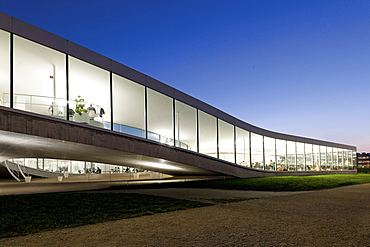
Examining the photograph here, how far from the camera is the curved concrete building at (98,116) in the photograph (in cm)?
1312

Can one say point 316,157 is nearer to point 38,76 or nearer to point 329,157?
point 329,157

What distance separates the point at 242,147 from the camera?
93.9 ft

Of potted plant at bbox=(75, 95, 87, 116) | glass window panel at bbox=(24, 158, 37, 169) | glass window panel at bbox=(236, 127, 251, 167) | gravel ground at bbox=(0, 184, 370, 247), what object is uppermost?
potted plant at bbox=(75, 95, 87, 116)

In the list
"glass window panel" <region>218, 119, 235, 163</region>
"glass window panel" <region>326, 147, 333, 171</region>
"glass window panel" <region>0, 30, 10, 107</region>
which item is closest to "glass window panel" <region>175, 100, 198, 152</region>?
"glass window panel" <region>218, 119, 235, 163</region>

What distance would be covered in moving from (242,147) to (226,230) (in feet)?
74.5

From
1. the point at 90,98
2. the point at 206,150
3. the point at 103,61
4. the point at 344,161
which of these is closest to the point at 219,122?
the point at 206,150

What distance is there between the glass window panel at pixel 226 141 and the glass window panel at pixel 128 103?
6.96 metres

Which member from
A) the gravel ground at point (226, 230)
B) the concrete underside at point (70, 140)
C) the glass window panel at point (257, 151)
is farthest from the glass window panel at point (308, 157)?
the gravel ground at point (226, 230)

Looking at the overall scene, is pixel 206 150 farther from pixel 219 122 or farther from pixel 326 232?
pixel 326 232

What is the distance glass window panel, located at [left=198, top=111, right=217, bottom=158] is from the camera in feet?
79.2

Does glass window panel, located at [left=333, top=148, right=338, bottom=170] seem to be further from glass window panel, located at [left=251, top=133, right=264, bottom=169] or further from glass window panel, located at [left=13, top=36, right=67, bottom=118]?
glass window panel, located at [left=13, top=36, right=67, bottom=118]

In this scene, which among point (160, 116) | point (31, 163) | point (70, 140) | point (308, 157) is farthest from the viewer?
point (308, 157)

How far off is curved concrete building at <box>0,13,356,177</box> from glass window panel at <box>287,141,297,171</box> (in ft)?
11.2

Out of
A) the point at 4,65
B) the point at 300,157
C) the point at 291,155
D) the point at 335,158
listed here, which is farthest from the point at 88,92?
the point at 335,158
